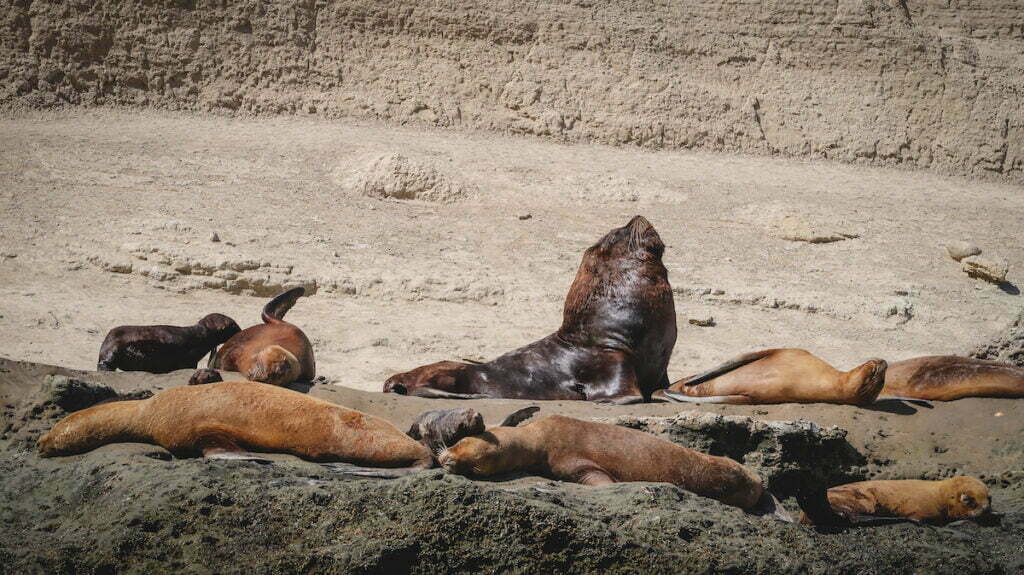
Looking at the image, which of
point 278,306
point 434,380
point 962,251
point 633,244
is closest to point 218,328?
point 278,306

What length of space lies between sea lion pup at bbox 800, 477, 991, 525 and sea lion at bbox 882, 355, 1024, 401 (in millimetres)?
1407

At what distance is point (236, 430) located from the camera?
459cm

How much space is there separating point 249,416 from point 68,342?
5375 millimetres

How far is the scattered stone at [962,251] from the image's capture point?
49.6ft

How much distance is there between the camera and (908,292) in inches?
548

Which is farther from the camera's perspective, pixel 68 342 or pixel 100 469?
pixel 68 342

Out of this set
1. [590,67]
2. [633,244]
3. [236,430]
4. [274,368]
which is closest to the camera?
[236,430]

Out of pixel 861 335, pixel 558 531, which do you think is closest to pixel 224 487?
pixel 558 531

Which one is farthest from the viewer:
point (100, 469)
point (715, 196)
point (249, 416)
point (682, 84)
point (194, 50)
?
point (682, 84)

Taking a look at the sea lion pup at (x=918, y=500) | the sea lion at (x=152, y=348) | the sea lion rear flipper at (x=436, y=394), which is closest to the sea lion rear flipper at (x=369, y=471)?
the sea lion pup at (x=918, y=500)

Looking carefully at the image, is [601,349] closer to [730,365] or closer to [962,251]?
[730,365]

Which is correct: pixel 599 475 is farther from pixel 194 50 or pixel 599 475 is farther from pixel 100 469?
pixel 194 50

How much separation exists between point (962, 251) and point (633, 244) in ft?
30.2

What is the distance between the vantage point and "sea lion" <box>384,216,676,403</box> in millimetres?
7426
